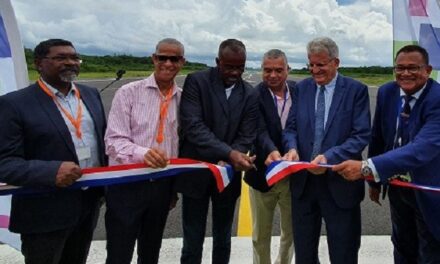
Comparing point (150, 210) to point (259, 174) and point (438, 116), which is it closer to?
point (259, 174)

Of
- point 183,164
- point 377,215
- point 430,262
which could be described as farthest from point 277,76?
point 377,215

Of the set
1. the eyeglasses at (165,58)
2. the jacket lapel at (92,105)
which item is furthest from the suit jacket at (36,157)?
the eyeglasses at (165,58)

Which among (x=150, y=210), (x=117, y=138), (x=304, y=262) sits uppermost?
(x=117, y=138)

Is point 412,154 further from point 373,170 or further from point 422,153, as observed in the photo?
point 373,170

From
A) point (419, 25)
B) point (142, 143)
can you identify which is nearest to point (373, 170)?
point (142, 143)

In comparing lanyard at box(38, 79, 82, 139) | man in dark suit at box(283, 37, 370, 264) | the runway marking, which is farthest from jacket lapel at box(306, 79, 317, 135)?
the runway marking

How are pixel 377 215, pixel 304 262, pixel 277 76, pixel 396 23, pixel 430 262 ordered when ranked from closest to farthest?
pixel 430 262 < pixel 304 262 < pixel 277 76 < pixel 396 23 < pixel 377 215

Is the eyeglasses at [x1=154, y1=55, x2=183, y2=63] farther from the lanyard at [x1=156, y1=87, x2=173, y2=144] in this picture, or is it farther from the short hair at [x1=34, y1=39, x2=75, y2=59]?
the short hair at [x1=34, y1=39, x2=75, y2=59]

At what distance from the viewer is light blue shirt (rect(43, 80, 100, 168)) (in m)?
3.28

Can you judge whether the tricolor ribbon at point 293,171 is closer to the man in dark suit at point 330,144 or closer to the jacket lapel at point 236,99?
the man in dark suit at point 330,144

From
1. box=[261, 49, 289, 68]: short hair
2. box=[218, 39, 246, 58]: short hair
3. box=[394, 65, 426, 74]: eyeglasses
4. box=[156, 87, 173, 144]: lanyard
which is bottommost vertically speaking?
box=[156, 87, 173, 144]: lanyard

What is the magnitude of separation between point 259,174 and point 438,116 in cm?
162

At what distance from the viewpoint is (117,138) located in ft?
11.4

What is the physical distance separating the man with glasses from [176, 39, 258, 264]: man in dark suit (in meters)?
0.15
